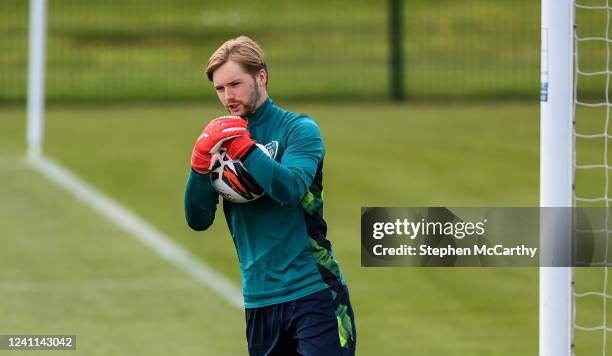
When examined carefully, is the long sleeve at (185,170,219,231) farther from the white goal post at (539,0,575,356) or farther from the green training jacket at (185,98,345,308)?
the white goal post at (539,0,575,356)

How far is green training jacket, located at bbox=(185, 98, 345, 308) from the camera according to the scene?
5.31 meters

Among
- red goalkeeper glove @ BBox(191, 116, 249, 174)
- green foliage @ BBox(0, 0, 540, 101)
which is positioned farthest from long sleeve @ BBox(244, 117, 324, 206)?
green foliage @ BBox(0, 0, 540, 101)

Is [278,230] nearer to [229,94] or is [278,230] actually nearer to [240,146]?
[240,146]

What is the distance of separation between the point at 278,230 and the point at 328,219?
7.24m

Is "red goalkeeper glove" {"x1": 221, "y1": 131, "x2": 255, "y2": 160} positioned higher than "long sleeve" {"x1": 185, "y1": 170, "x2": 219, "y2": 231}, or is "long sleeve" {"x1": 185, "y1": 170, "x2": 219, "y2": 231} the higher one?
"red goalkeeper glove" {"x1": 221, "y1": 131, "x2": 255, "y2": 160}

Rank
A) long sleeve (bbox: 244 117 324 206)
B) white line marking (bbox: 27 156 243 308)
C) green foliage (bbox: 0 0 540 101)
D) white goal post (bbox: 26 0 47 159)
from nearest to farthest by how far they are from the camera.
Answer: long sleeve (bbox: 244 117 324 206) < white line marking (bbox: 27 156 243 308) < white goal post (bbox: 26 0 47 159) < green foliage (bbox: 0 0 540 101)

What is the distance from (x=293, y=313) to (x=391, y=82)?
14997 millimetres

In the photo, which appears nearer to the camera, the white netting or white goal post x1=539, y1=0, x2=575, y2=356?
white goal post x1=539, y1=0, x2=575, y2=356

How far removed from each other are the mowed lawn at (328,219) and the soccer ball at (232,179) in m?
3.88

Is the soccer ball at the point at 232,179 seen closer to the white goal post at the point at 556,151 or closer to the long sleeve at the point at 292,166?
the long sleeve at the point at 292,166

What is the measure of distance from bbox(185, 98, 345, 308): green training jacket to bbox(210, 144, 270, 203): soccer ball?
2.8 inches

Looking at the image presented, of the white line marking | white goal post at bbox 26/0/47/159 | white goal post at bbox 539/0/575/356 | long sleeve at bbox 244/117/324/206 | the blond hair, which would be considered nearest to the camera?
long sleeve at bbox 244/117/324/206

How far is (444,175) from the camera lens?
47.7 feet

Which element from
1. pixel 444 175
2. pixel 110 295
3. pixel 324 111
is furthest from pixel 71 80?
pixel 110 295
